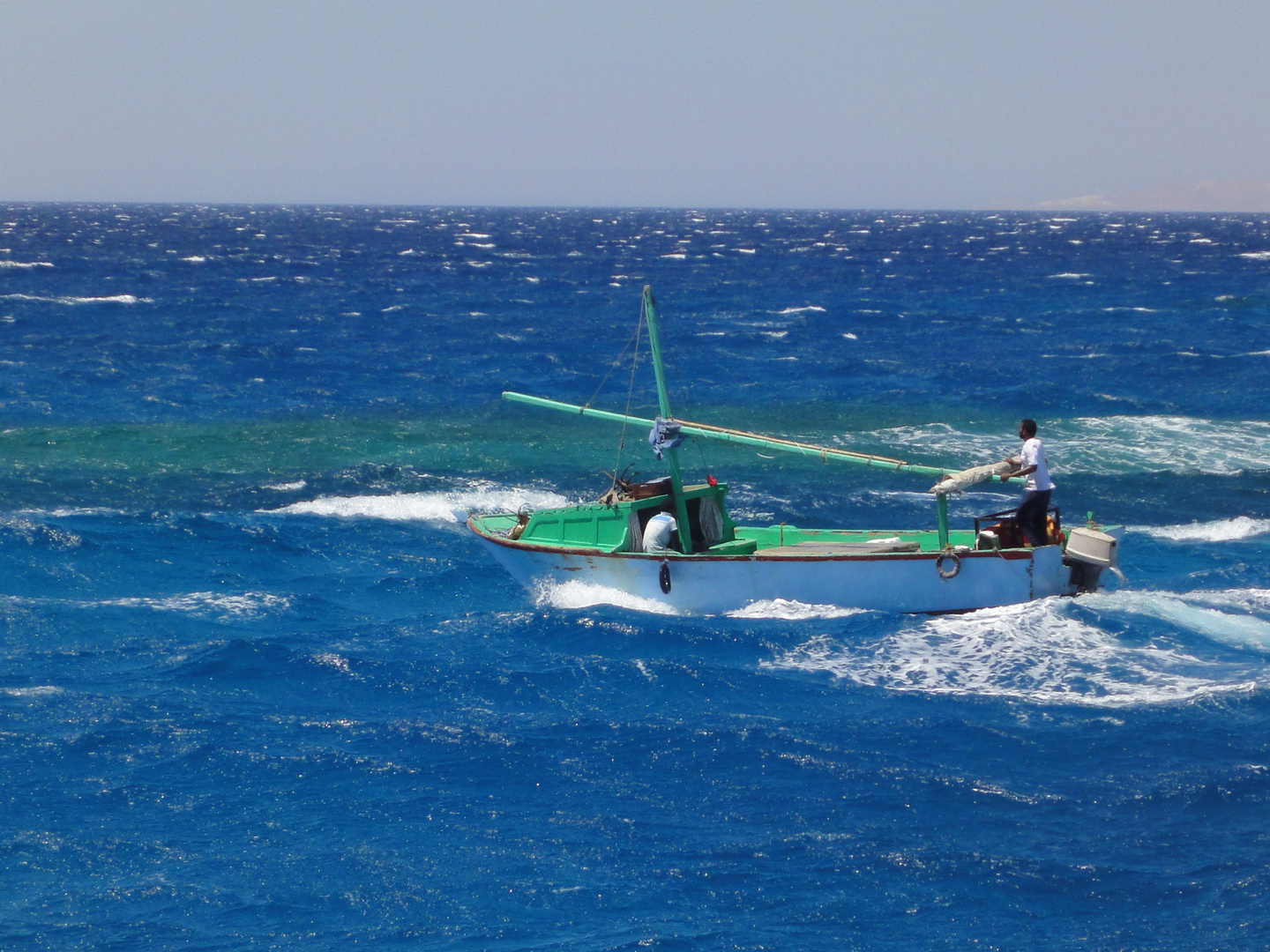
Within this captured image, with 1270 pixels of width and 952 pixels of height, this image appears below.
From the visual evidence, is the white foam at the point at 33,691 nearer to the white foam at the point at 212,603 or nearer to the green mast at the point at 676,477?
the white foam at the point at 212,603

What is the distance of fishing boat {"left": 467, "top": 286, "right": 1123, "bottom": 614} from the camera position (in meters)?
22.0

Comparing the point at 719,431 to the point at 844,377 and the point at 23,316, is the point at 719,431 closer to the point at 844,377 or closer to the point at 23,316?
the point at 844,377

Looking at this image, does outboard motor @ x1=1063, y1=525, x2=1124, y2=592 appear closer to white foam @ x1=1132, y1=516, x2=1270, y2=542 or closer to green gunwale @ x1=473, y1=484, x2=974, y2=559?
green gunwale @ x1=473, y1=484, x2=974, y2=559

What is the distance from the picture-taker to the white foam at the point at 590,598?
77.3ft

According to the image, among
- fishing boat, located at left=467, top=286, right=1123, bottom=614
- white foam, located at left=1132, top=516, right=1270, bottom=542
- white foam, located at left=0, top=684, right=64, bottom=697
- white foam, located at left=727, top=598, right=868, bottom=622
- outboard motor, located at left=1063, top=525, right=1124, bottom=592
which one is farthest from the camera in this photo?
white foam, located at left=1132, top=516, right=1270, bottom=542

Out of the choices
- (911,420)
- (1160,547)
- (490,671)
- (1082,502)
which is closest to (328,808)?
(490,671)

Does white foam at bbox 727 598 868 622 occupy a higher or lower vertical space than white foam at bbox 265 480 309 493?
higher

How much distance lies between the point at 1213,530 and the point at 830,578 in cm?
1264

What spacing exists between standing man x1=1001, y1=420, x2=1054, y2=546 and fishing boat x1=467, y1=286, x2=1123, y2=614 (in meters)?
0.24

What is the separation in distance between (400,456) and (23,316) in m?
41.3

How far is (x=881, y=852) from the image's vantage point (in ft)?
48.5

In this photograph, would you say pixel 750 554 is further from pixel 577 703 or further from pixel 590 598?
pixel 577 703

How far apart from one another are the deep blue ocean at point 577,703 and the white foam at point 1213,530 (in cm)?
18

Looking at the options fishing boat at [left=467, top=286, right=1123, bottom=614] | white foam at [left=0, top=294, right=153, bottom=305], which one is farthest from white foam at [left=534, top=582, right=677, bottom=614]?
white foam at [left=0, top=294, right=153, bottom=305]
